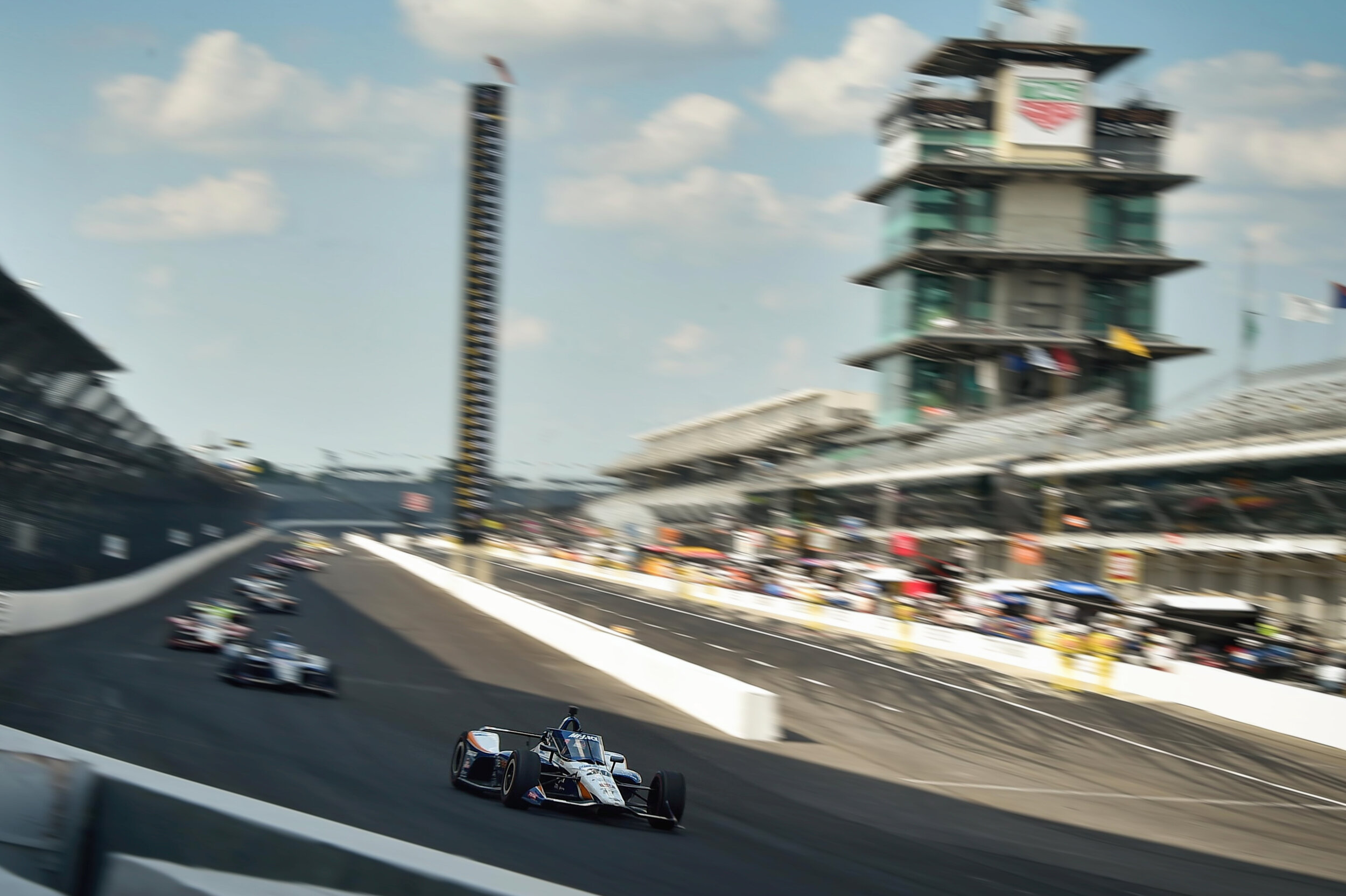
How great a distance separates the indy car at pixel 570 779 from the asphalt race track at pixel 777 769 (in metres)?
0.18

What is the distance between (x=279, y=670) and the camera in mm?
16719

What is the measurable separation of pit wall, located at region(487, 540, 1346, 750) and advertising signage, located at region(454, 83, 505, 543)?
657 inches

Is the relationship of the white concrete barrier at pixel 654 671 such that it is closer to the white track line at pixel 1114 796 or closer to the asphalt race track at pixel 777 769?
the asphalt race track at pixel 777 769

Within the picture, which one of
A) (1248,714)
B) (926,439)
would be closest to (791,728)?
(1248,714)

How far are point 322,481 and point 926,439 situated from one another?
258ft

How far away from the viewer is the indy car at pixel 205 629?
2052 centimetres

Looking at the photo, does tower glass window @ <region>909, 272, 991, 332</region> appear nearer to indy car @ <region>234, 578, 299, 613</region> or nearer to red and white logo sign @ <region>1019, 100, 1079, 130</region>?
red and white logo sign @ <region>1019, 100, 1079, 130</region>

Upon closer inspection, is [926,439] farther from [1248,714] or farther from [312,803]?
[312,803]

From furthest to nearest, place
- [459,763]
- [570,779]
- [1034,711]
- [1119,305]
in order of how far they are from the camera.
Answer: [1119,305] < [1034,711] < [459,763] < [570,779]

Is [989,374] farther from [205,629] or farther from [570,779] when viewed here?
[570,779]

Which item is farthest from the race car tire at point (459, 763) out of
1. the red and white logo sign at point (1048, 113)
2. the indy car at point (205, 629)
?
the red and white logo sign at point (1048, 113)

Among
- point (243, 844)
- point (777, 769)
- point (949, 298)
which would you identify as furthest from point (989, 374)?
point (243, 844)

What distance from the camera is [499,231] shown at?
56250 mm

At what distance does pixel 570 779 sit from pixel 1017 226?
56788 mm
